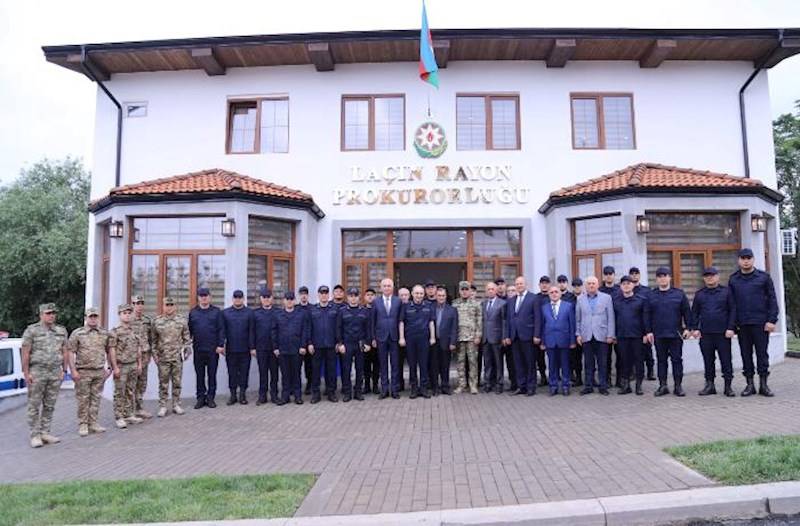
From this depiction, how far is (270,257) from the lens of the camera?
11781mm

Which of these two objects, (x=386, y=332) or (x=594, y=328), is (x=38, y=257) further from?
(x=594, y=328)

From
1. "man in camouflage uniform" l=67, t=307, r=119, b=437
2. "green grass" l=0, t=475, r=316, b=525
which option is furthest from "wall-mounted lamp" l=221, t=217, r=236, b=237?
"green grass" l=0, t=475, r=316, b=525

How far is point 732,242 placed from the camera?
11461mm

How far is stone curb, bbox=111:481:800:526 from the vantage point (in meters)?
3.97

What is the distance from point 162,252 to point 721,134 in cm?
1252

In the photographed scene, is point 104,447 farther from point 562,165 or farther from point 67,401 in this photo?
point 562,165

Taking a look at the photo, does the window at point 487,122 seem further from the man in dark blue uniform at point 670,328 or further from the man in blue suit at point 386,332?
the man in dark blue uniform at point 670,328

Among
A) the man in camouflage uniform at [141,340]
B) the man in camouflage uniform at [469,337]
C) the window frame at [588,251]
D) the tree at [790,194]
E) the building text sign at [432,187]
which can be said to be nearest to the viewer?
the man in camouflage uniform at [141,340]

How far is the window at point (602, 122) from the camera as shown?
12.8 metres

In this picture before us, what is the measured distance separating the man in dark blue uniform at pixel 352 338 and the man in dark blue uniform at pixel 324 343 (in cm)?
13

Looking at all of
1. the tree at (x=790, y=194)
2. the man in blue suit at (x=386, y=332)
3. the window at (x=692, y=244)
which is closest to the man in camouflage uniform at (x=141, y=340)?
the man in blue suit at (x=386, y=332)

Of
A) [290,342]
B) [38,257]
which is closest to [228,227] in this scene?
[290,342]

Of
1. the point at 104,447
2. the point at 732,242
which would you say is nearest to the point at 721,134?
the point at 732,242

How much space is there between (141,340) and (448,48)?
27.8 feet
